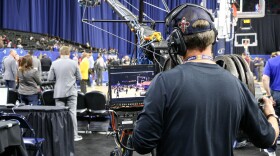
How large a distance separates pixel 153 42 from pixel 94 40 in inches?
881

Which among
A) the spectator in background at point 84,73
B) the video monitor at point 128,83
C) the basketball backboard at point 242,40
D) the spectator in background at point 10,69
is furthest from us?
the basketball backboard at point 242,40

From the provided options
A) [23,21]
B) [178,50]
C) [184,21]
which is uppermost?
[23,21]

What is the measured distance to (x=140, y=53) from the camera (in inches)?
154

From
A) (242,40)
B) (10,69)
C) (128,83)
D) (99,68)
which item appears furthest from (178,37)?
(99,68)

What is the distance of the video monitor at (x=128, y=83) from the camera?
315cm

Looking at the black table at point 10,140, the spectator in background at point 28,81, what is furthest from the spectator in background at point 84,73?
the black table at point 10,140

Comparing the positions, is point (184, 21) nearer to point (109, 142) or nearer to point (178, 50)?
point (178, 50)

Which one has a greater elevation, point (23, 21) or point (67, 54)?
point (23, 21)

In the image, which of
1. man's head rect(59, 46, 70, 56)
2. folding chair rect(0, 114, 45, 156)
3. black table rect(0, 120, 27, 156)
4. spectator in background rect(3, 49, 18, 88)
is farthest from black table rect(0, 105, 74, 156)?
spectator in background rect(3, 49, 18, 88)

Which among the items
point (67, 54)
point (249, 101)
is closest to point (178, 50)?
point (249, 101)

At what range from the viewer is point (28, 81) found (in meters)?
6.71

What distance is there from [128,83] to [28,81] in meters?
3.87

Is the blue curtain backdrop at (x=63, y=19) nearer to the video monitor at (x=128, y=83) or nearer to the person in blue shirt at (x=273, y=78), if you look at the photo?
the person in blue shirt at (x=273, y=78)

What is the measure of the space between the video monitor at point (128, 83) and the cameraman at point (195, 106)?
5.13 feet
